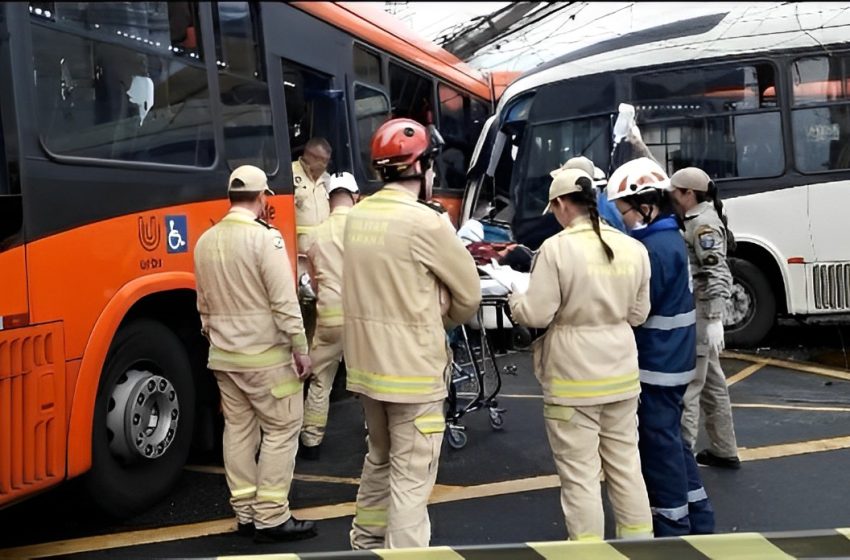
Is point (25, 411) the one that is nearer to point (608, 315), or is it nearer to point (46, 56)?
point (46, 56)

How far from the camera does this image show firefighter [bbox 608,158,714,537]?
3.36 metres

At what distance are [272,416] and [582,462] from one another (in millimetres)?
1436

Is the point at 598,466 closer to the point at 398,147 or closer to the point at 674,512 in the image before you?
the point at 674,512

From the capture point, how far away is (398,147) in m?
3.06

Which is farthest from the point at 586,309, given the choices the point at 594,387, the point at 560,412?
the point at 560,412

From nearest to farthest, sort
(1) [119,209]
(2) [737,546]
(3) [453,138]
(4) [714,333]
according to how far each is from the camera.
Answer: (2) [737,546] → (1) [119,209] → (4) [714,333] → (3) [453,138]

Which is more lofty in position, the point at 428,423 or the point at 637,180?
the point at 637,180

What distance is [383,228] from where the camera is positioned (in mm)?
2990

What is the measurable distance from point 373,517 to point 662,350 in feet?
4.45

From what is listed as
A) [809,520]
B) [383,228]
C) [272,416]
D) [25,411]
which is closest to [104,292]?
[25,411]

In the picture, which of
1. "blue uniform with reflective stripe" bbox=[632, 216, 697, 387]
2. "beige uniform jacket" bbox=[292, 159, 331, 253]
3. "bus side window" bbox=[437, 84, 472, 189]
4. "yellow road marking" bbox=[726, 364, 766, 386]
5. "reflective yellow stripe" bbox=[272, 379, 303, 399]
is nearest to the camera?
"blue uniform with reflective stripe" bbox=[632, 216, 697, 387]

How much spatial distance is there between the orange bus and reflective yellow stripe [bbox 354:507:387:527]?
4.30ft

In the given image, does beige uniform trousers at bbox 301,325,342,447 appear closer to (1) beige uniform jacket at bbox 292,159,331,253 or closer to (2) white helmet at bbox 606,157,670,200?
(1) beige uniform jacket at bbox 292,159,331,253

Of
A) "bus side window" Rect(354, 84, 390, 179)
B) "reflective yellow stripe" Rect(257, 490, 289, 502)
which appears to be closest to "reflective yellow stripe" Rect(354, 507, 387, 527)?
"reflective yellow stripe" Rect(257, 490, 289, 502)
